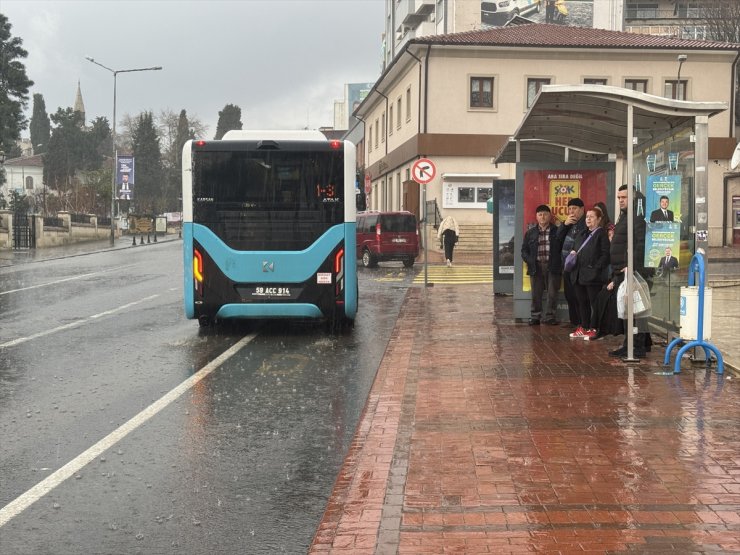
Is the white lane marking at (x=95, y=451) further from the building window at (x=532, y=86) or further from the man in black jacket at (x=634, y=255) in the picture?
the building window at (x=532, y=86)

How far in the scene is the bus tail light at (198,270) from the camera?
40.4 feet

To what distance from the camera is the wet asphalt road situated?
475 centimetres

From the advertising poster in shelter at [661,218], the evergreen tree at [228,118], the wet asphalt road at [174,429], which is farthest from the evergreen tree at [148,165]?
the advertising poster in shelter at [661,218]

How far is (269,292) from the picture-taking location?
40.5 ft

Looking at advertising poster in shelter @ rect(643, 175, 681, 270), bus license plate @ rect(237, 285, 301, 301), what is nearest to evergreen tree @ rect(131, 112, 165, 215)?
bus license plate @ rect(237, 285, 301, 301)

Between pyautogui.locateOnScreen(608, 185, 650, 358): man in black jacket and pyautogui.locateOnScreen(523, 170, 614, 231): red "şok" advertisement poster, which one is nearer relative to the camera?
pyautogui.locateOnScreen(608, 185, 650, 358): man in black jacket

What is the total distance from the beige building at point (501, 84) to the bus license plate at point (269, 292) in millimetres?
27055

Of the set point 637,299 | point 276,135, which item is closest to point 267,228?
point 276,135

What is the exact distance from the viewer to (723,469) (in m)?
5.42

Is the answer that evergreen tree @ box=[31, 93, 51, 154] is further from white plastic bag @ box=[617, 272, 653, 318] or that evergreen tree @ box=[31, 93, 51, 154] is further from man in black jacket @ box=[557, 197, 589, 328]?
white plastic bag @ box=[617, 272, 653, 318]

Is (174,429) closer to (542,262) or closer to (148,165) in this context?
(542,262)

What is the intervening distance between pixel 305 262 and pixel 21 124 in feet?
138

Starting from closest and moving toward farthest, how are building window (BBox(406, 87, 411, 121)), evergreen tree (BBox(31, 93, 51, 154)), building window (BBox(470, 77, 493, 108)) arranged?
building window (BBox(470, 77, 493, 108))
building window (BBox(406, 87, 411, 121))
evergreen tree (BBox(31, 93, 51, 154))

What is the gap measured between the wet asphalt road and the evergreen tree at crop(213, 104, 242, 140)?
11988cm
